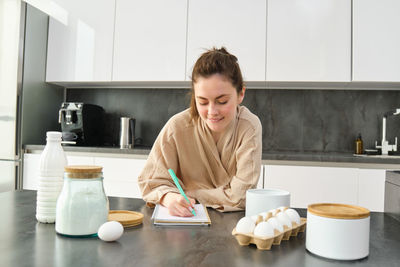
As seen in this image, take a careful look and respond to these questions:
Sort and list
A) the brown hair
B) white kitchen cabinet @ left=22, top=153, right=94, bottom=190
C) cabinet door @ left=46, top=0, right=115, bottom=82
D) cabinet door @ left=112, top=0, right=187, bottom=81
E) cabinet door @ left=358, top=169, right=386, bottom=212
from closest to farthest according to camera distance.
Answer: the brown hair < cabinet door @ left=358, top=169, right=386, bottom=212 < white kitchen cabinet @ left=22, top=153, right=94, bottom=190 < cabinet door @ left=112, top=0, right=187, bottom=81 < cabinet door @ left=46, top=0, right=115, bottom=82

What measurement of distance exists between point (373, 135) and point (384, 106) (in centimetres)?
26

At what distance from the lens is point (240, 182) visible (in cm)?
122

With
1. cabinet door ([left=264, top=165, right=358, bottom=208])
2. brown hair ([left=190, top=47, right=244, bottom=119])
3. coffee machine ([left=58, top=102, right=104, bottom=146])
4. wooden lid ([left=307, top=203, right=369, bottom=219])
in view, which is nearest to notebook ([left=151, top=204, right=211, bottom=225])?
wooden lid ([left=307, top=203, right=369, bottom=219])

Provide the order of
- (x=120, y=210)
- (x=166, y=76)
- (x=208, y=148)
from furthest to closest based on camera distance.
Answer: (x=166, y=76) → (x=208, y=148) → (x=120, y=210)

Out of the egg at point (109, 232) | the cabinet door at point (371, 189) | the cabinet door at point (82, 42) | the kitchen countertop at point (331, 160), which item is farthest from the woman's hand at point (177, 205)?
the cabinet door at point (82, 42)

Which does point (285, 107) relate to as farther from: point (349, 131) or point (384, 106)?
point (384, 106)

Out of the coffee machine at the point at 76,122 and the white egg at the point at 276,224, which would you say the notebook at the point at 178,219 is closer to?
the white egg at the point at 276,224

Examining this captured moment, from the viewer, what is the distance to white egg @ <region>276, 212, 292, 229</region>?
2.52 feet

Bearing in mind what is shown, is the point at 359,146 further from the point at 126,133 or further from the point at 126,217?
the point at 126,217

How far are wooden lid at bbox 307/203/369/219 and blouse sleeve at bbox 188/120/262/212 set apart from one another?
1.31 ft

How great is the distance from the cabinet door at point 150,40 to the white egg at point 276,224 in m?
2.21

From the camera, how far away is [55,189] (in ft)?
2.80

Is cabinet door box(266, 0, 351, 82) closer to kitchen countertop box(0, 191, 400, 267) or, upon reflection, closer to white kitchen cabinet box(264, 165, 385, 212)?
white kitchen cabinet box(264, 165, 385, 212)

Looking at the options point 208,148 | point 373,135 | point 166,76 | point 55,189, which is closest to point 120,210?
point 55,189
